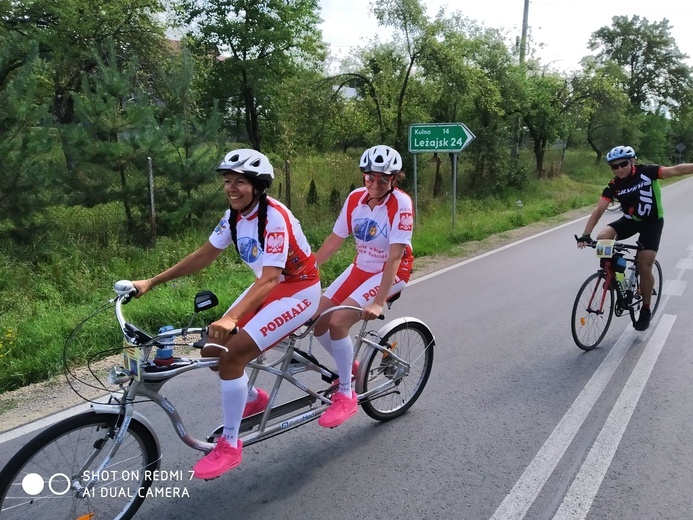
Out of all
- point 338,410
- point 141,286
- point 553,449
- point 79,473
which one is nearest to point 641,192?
point 553,449

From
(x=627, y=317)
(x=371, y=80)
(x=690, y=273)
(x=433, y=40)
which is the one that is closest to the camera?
(x=627, y=317)

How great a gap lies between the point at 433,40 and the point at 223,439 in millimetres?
15006

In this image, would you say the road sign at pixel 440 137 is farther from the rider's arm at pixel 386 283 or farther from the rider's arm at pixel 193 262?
the rider's arm at pixel 193 262

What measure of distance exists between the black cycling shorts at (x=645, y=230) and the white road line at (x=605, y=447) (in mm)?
1084

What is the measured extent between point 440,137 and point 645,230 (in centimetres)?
710

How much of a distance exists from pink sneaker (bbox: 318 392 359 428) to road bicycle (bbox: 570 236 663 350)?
2.78 meters

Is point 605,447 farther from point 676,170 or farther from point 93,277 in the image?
point 93,277

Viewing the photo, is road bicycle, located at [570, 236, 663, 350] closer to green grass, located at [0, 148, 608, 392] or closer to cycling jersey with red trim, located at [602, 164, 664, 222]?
cycling jersey with red trim, located at [602, 164, 664, 222]

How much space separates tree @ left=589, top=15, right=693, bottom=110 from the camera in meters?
51.2

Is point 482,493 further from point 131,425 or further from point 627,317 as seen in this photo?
point 627,317

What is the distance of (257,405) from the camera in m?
3.43

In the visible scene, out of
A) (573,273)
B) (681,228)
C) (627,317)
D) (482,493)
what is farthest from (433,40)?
(482,493)

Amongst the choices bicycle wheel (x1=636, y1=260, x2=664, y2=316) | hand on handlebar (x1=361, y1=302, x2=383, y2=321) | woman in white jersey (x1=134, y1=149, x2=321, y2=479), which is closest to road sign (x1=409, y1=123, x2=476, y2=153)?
bicycle wheel (x1=636, y1=260, x2=664, y2=316)

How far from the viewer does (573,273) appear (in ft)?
29.0
